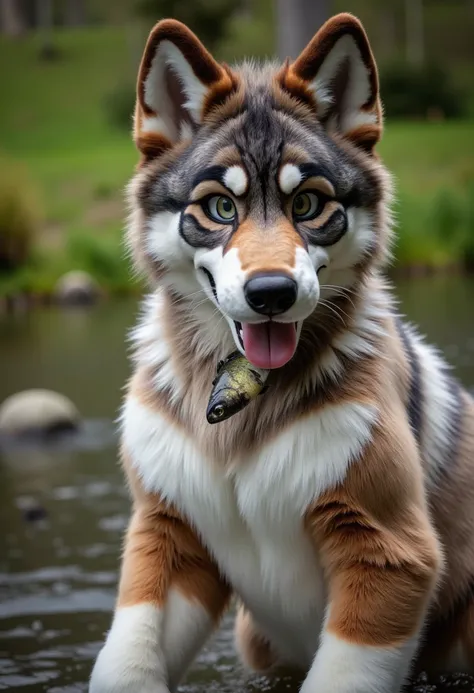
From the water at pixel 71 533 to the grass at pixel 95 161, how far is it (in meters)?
1.95

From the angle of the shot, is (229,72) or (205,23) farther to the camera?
(205,23)

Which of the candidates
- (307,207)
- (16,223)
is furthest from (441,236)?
(307,207)

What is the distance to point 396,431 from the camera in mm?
3150

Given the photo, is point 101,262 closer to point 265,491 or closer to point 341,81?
point 341,81

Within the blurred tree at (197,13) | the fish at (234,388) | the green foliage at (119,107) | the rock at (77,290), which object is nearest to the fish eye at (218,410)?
the fish at (234,388)

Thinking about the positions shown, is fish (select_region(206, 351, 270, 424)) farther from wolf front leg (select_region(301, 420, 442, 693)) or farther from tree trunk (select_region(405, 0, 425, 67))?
tree trunk (select_region(405, 0, 425, 67))

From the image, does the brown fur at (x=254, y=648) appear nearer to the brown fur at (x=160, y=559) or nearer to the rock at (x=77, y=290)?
the brown fur at (x=160, y=559)

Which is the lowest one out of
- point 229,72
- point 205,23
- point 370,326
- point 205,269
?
point 205,23

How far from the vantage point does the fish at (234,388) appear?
10.1ft

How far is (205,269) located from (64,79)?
36.8 m

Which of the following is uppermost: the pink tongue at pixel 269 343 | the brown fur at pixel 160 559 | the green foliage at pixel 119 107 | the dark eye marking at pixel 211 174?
the dark eye marking at pixel 211 174

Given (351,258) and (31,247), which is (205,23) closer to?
(31,247)

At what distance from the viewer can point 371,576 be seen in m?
3.04

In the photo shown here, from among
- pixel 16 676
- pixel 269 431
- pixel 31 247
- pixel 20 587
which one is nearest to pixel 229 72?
pixel 269 431
